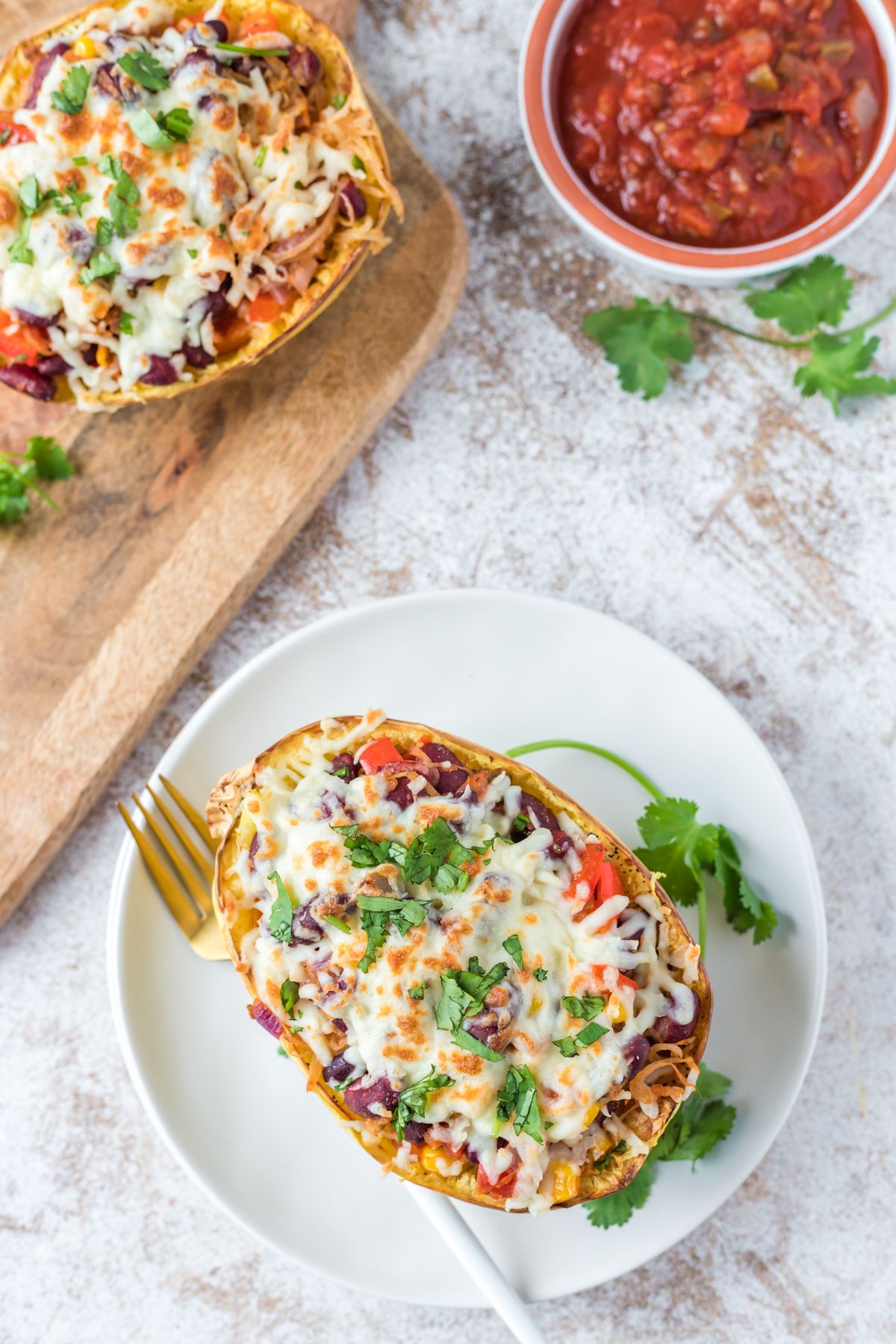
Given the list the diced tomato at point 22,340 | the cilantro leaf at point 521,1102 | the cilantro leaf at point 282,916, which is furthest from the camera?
the diced tomato at point 22,340

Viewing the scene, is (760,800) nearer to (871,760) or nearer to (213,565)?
(871,760)

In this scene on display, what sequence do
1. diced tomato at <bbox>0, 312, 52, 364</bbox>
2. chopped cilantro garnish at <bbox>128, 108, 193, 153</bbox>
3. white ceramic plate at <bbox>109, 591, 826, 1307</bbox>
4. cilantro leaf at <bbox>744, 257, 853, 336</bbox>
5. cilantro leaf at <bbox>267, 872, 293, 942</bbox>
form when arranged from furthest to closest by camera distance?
cilantro leaf at <bbox>744, 257, 853, 336</bbox>, white ceramic plate at <bbox>109, 591, 826, 1307</bbox>, diced tomato at <bbox>0, 312, 52, 364</bbox>, chopped cilantro garnish at <bbox>128, 108, 193, 153</bbox>, cilantro leaf at <bbox>267, 872, 293, 942</bbox>


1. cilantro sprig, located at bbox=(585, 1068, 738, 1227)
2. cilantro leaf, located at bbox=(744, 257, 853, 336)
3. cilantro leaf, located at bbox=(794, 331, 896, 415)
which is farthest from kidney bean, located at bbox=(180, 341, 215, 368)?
cilantro sprig, located at bbox=(585, 1068, 738, 1227)

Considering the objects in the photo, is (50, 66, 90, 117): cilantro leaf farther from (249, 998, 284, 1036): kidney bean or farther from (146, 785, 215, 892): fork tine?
(249, 998, 284, 1036): kidney bean

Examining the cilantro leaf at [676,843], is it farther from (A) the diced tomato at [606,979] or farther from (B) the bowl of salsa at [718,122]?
(B) the bowl of salsa at [718,122]

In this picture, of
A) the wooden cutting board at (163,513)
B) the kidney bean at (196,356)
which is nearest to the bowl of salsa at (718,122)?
the wooden cutting board at (163,513)

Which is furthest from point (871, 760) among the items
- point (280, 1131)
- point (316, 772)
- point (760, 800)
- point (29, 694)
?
point (29, 694)

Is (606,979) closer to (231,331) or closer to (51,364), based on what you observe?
(231,331)
